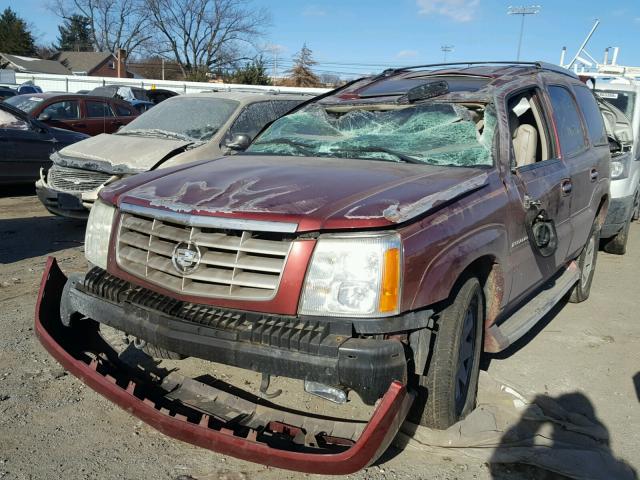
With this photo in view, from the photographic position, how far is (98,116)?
495 inches

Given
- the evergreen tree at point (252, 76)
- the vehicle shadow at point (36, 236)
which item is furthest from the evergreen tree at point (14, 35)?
the vehicle shadow at point (36, 236)

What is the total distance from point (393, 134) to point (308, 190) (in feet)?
3.89

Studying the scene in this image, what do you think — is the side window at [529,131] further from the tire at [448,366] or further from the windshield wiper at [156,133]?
the windshield wiper at [156,133]

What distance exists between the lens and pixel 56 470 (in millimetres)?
2709

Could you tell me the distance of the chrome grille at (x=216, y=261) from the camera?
2543mm

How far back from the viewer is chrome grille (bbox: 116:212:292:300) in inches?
100

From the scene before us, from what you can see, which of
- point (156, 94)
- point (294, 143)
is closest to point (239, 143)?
point (294, 143)

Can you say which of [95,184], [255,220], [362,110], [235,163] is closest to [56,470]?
[255,220]

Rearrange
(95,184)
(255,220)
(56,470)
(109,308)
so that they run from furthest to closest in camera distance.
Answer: (95,184), (109,308), (56,470), (255,220)

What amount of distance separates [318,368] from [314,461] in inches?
13.9

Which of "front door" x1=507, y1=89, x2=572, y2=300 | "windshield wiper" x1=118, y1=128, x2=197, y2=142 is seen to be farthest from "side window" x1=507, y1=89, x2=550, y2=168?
"windshield wiper" x1=118, y1=128, x2=197, y2=142

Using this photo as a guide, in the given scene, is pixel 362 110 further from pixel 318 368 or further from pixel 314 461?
pixel 314 461

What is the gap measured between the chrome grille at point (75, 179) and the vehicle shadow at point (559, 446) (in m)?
5.24

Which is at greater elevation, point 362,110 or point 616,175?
point 362,110
